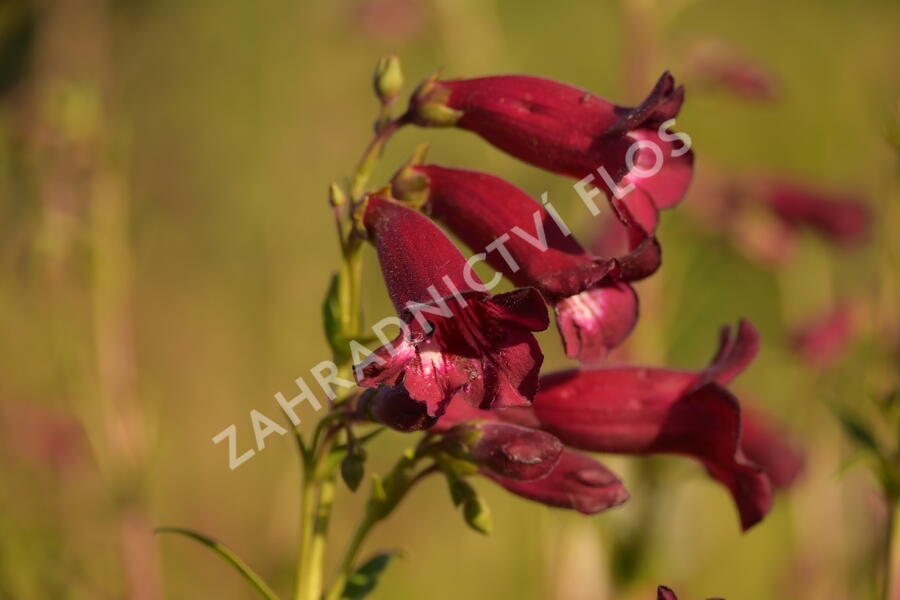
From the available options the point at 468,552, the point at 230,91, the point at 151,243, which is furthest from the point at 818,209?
the point at 230,91

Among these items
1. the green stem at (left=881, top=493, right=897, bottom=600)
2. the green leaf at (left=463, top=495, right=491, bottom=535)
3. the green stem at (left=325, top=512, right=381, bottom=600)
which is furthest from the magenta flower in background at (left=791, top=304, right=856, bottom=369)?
the green stem at (left=325, top=512, right=381, bottom=600)

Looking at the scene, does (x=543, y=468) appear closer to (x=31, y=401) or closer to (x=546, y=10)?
(x=31, y=401)

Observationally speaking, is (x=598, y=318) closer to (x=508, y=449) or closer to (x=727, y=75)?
(x=508, y=449)

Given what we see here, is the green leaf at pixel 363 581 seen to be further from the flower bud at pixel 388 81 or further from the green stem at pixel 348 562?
the flower bud at pixel 388 81

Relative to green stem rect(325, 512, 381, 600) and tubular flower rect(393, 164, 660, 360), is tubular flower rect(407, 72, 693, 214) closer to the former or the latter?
tubular flower rect(393, 164, 660, 360)

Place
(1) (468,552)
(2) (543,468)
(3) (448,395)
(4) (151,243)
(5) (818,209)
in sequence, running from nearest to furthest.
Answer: (3) (448,395)
(2) (543,468)
(5) (818,209)
(1) (468,552)
(4) (151,243)

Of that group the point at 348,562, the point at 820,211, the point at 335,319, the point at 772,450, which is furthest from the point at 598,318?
the point at 820,211

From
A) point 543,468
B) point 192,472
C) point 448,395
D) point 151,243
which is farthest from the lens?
point 151,243
